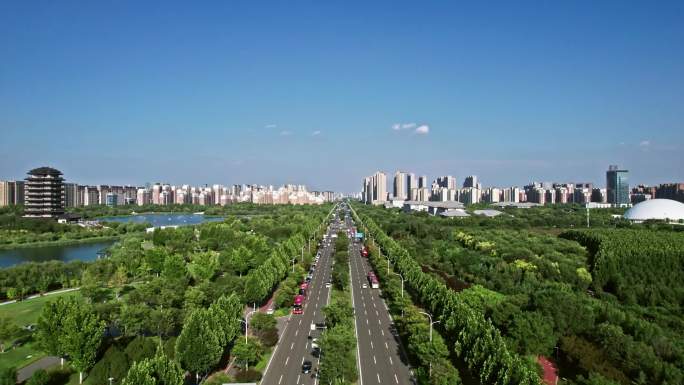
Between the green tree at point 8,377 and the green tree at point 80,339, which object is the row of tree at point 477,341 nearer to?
the green tree at point 80,339

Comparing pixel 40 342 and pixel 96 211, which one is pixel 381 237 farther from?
pixel 96 211

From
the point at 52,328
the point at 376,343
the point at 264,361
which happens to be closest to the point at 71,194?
the point at 52,328

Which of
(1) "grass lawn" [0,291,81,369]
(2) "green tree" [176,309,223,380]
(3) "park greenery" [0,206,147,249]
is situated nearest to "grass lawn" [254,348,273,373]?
(2) "green tree" [176,309,223,380]

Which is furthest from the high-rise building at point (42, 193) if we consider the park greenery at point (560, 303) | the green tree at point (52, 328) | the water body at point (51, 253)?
the green tree at point (52, 328)

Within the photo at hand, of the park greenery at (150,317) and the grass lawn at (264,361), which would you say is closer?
the park greenery at (150,317)

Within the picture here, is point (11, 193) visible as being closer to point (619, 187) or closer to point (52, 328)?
point (52, 328)

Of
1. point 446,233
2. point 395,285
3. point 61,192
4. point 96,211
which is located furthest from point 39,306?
point 96,211
